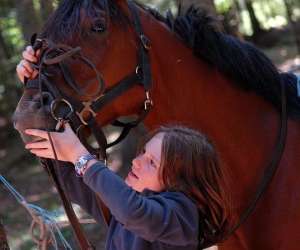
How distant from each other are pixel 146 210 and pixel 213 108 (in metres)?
1.13

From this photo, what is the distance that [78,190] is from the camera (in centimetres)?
239

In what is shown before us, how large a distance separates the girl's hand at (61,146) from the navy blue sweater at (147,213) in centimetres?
14

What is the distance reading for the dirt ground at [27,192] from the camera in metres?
6.10

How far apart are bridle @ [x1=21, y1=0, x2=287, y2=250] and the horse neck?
0.25 feet

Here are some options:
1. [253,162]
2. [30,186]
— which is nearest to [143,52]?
[253,162]

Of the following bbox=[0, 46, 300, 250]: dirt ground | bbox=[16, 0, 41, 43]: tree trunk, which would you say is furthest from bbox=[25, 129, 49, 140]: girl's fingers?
bbox=[16, 0, 41, 43]: tree trunk

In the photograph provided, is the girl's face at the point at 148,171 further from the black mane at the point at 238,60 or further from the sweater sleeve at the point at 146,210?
the black mane at the point at 238,60

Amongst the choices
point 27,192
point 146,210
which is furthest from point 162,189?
point 27,192

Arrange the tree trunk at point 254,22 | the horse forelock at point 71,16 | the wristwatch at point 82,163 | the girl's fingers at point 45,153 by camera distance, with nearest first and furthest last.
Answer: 1. the wristwatch at point 82,163
2. the girl's fingers at point 45,153
3. the horse forelock at point 71,16
4. the tree trunk at point 254,22

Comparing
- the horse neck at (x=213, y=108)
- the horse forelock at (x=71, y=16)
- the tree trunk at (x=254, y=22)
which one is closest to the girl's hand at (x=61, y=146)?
the horse forelock at (x=71, y=16)

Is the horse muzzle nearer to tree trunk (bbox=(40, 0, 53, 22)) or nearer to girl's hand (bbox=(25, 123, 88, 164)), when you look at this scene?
girl's hand (bbox=(25, 123, 88, 164))

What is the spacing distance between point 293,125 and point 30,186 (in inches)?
276

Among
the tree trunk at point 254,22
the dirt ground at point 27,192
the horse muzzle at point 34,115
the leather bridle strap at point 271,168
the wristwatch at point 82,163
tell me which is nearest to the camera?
the wristwatch at point 82,163

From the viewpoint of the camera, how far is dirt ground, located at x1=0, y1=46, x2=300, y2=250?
6.10 metres
